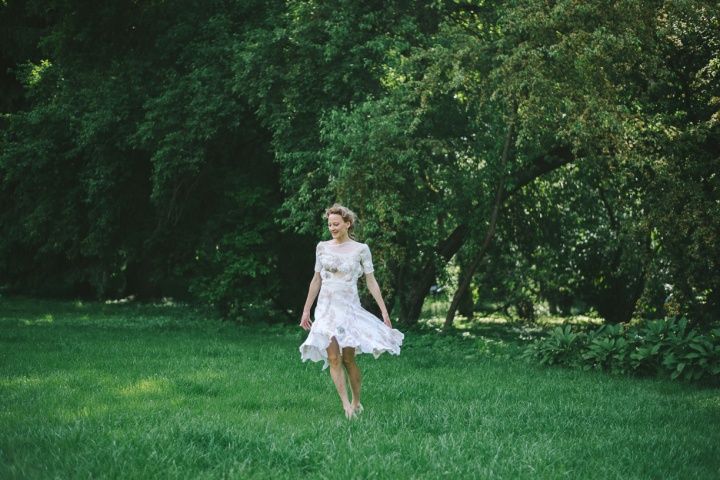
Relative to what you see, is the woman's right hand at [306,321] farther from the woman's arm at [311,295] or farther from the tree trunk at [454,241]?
the tree trunk at [454,241]

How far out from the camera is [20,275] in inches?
998

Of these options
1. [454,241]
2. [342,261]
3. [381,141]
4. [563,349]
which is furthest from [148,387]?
[454,241]

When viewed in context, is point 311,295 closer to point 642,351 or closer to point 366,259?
point 366,259

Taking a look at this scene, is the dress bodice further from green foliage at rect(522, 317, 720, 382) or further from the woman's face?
green foliage at rect(522, 317, 720, 382)

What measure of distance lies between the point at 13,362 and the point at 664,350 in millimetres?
9962

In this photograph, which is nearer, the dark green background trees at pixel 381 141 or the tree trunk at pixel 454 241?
the dark green background trees at pixel 381 141

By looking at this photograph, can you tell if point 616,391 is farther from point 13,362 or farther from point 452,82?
point 13,362

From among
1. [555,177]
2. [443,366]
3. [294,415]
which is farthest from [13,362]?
[555,177]

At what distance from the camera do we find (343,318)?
22.6 feet

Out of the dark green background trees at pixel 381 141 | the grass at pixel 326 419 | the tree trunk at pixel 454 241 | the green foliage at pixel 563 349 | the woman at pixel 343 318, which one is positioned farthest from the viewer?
the tree trunk at pixel 454 241

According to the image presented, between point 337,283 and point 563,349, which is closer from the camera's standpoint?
point 337,283

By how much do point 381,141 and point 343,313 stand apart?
19.6 ft

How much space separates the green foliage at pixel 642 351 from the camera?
924 centimetres

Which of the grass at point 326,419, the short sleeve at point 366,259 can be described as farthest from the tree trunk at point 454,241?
the short sleeve at point 366,259
